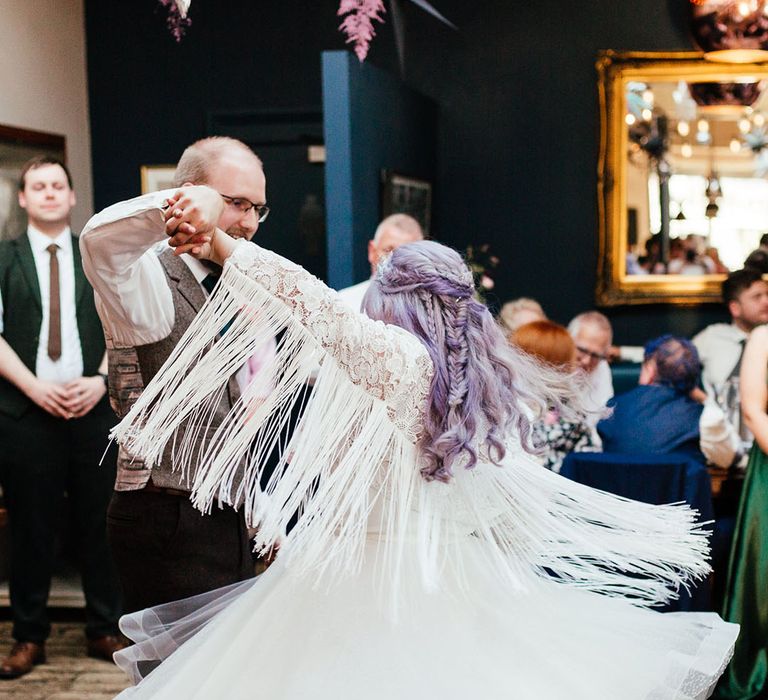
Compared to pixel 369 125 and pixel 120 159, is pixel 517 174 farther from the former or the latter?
pixel 120 159

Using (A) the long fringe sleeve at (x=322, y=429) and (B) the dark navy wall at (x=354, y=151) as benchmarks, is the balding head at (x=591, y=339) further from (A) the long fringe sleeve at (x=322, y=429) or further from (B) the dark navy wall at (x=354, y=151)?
(A) the long fringe sleeve at (x=322, y=429)

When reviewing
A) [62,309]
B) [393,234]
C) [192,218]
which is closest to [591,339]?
[393,234]

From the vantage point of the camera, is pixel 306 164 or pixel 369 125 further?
pixel 306 164

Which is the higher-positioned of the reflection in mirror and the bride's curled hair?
the reflection in mirror

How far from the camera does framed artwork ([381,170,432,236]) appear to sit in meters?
5.07

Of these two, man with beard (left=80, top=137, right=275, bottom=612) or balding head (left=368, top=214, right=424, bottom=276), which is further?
balding head (left=368, top=214, right=424, bottom=276)

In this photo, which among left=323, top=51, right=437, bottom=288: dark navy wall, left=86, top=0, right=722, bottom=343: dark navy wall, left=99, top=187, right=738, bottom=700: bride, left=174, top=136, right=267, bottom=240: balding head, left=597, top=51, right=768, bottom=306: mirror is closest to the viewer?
left=99, top=187, right=738, bottom=700: bride

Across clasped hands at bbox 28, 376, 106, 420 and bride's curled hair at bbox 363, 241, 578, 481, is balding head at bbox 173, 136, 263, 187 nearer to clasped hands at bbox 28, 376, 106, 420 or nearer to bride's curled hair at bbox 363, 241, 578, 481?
bride's curled hair at bbox 363, 241, 578, 481

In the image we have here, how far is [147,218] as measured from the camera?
5.39 feet

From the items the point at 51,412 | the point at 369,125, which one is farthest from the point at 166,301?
the point at 369,125

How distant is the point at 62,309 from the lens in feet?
13.1

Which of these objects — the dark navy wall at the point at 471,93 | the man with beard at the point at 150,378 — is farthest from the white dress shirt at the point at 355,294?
the dark navy wall at the point at 471,93

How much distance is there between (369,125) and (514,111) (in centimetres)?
186

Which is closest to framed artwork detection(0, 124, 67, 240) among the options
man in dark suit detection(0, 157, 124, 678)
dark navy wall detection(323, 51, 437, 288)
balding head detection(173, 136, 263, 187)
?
man in dark suit detection(0, 157, 124, 678)
